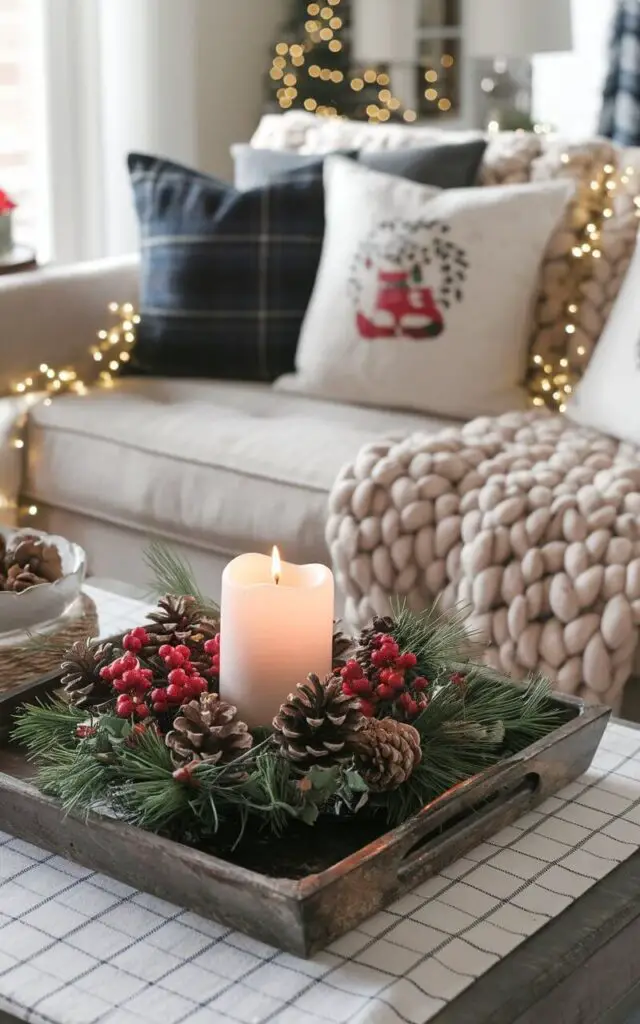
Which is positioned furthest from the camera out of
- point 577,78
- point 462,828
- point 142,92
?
point 577,78

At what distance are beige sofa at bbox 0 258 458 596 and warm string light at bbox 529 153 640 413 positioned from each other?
0.22m

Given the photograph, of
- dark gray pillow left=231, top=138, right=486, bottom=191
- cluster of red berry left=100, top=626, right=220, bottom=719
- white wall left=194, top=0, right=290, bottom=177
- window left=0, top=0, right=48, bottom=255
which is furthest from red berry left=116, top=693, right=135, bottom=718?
white wall left=194, top=0, right=290, bottom=177

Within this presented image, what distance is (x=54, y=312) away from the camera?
247cm

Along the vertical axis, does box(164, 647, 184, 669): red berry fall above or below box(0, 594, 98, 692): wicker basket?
above

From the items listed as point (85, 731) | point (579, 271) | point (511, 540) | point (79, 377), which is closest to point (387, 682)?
point (85, 731)

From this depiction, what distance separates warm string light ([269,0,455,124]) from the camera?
3990mm

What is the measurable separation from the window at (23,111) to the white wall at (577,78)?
1.64 m

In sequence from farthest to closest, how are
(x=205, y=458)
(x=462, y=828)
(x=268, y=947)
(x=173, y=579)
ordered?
(x=205, y=458), (x=173, y=579), (x=462, y=828), (x=268, y=947)

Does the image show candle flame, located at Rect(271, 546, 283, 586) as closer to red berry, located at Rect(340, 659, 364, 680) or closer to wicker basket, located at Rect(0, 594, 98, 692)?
red berry, located at Rect(340, 659, 364, 680)

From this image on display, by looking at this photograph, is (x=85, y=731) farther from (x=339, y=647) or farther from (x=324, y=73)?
(x=324, y=73)

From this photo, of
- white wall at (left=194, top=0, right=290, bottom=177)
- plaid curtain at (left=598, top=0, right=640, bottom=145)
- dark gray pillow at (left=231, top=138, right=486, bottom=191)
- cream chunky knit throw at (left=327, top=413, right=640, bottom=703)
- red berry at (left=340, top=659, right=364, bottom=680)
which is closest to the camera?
red berry at (left=340, top=659, right=364, bottom=680)

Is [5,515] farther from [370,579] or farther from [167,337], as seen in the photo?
[370,579]

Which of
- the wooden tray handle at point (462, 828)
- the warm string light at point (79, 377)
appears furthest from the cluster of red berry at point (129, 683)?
the warm string light at point (79, 377)

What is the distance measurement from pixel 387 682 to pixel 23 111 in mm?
2958
